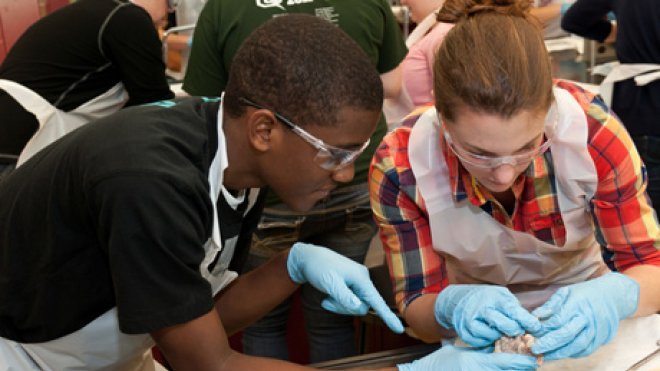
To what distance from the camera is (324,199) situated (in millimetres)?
1859

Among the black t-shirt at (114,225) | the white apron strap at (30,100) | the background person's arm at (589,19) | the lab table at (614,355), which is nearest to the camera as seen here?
the black t-shirt at (114,225)

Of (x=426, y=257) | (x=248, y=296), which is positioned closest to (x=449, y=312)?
(x=426, y=257)

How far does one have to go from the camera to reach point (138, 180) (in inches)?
40.7

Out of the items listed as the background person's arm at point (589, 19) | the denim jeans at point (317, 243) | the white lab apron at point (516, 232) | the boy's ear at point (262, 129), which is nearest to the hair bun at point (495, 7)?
the white lab apron at point (516, 232)

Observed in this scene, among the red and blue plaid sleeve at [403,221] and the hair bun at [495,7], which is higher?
the hair bun at [495,7]

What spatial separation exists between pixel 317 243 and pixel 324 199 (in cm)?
24

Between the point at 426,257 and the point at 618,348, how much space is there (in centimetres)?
41

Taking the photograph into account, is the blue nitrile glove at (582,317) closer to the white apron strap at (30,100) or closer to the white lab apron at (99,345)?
the white lab apron at (99,345)

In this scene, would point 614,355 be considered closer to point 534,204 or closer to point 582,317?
point 582,317

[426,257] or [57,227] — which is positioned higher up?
[57,227]

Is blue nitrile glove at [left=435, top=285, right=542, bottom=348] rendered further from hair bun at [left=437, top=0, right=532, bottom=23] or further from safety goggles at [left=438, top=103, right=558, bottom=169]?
hair bun at [left=437, top=0, right=532, bottom=23]

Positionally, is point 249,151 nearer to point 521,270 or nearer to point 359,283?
point 359,283

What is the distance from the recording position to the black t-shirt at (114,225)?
3.43 feet

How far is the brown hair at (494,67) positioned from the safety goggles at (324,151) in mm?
220
